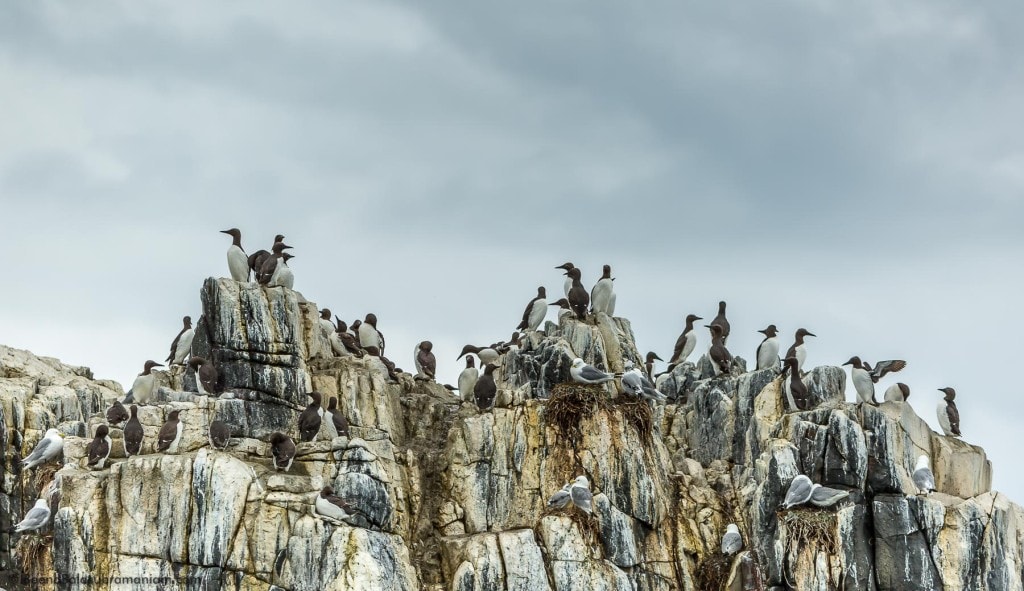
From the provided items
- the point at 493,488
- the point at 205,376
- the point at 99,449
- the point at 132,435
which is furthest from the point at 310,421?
the point at 99,449

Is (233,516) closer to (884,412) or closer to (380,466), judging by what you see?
(380,466)

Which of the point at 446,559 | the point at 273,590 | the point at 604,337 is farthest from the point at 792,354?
the point at 273,590

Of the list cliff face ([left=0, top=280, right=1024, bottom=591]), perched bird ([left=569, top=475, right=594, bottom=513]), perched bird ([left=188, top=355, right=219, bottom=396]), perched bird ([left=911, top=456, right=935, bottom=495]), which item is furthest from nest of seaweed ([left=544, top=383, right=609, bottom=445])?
perched bird ([left=188, top=355, right=219, bottom=396])

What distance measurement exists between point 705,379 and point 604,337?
3325mm

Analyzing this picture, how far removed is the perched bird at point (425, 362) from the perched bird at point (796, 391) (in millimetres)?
8867

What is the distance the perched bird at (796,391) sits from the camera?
38.3 metres

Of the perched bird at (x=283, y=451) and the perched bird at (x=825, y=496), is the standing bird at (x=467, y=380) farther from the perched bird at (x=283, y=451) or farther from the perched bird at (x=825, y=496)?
the perched bird at (x=825, y=496)

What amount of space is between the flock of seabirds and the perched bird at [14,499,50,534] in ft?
0.07

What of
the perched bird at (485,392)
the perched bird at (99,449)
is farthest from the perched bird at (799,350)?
the perched bird at (99,449)

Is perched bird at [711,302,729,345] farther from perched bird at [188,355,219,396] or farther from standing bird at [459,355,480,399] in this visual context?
perched bird at [188,355,219,396]

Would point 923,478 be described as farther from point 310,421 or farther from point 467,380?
point 310,421

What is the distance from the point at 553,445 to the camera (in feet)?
123

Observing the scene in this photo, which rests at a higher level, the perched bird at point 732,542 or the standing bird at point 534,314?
the standing bird at point 534,314

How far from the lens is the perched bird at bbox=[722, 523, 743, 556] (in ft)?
120
